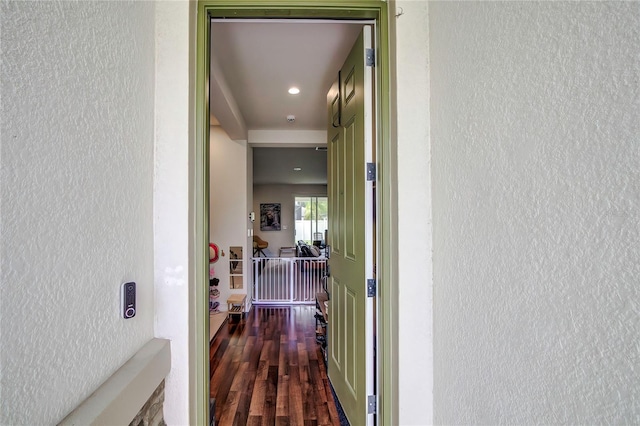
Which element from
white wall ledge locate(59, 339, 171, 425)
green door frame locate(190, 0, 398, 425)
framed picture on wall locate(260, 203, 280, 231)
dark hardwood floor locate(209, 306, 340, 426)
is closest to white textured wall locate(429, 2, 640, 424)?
green door frame locate(190, 0, 398, 425)

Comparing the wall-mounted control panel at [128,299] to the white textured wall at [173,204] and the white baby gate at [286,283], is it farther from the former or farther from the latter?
the white baby gate at [286,283]

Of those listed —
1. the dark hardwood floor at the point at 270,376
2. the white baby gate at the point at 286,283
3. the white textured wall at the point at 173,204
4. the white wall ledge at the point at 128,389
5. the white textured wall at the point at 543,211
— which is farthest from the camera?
the white baby gate at the point at 286,283

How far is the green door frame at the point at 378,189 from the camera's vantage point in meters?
1.39

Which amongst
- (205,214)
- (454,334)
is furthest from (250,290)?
(454,334)

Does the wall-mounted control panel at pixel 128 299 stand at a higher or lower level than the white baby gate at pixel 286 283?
higher

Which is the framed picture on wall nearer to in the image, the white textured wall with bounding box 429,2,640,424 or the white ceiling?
the white ceiling

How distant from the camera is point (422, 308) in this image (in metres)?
1.38

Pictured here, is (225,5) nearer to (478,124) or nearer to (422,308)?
(478,124)

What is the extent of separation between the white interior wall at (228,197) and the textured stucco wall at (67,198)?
3524 millimetres

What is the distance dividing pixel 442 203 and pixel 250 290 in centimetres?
423

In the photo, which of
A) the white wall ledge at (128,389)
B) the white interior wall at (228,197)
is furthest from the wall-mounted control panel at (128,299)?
the white interior wall at (228,197)

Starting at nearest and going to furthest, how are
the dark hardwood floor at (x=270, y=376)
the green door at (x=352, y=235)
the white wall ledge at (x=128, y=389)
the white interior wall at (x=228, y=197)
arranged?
the white wall ledge at (x=128, y=389)
the green door at (x=352, y=235)
the dark hardwood floor at (x=270, y=376)
the white interior wall at (x=228, y=197)

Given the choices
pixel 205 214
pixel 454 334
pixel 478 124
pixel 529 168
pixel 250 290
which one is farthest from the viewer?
pixel 250 290

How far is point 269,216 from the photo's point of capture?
1184 centimetres
